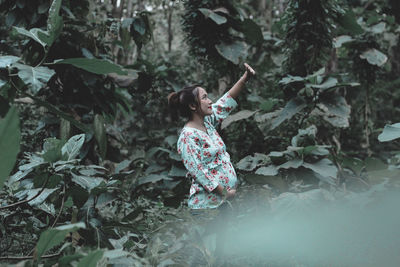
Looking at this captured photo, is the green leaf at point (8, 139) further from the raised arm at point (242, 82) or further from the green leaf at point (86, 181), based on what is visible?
the raised arm at point (242, 82)

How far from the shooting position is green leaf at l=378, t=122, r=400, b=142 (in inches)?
93.9

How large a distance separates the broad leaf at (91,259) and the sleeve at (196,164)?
3.81ft

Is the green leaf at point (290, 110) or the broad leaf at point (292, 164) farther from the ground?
the green leaf at point (290, 110)

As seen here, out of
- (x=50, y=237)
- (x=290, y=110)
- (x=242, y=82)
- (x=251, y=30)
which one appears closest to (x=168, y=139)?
(x=290, y=110)

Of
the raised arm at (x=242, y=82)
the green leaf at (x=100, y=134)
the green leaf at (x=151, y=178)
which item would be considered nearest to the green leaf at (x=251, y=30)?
the raised arm at (x=242, y=82)

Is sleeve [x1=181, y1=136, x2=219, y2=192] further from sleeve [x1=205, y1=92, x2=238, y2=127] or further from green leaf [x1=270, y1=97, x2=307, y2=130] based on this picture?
green leaf [x1=270, y1=97, x2=307, y2=130]

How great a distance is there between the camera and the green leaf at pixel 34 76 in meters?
1.38

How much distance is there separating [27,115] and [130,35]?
8.07ft

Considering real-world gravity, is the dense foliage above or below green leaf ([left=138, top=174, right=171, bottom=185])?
above

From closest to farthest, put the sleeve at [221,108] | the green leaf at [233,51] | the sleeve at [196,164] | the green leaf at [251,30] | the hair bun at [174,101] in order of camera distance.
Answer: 1. the sleeve at [196,164]
2. the hair bun at [174,101]
3. the sleeve at [221,108]
4. the green leaf at [233,51]
5. the green leaf at [251,30]

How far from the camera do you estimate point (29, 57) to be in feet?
8.77

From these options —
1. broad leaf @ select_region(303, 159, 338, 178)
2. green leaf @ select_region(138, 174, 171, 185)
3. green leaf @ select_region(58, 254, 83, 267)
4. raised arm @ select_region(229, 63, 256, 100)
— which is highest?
raised arm @ select_region(229, 63, 256, 100)

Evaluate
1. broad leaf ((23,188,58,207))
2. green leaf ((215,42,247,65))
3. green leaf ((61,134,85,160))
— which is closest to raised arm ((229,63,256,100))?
green leaf ((215,42,247,65))

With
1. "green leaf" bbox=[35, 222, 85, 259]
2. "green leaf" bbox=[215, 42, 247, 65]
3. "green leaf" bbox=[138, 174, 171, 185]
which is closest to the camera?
"green leaf" bbox=[35, 222, 85, 259]
